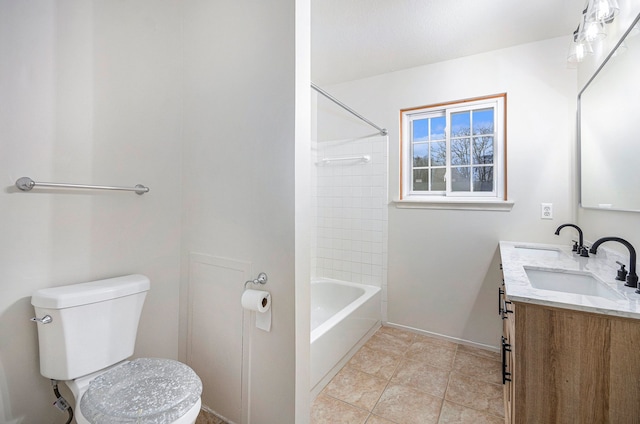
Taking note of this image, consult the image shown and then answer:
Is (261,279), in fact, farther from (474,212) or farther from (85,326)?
(474,212)

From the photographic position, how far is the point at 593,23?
54.3 inches

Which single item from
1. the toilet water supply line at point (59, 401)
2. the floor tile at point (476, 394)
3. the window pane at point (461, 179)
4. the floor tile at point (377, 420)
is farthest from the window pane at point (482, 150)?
the toilet water supply line at point (59, 401)

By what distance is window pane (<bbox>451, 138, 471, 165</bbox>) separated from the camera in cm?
247

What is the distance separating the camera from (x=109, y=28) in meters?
1.40

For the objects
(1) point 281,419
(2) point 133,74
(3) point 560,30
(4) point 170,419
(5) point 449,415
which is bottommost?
(5) point 449,415

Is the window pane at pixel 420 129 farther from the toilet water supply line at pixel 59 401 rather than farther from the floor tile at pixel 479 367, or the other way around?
the toilet water supply line at pixel 59 401

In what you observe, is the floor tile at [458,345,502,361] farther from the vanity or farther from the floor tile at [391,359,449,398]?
the vanity

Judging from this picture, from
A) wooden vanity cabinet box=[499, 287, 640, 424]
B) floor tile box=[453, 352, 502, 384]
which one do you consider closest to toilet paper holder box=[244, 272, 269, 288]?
wooden vanity cabinet box=[499, 287, 640, 424]

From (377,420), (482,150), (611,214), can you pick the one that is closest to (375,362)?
(377,420)

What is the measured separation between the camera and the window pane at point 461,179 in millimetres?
2467

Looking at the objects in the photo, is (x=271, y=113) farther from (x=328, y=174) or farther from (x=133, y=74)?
(x=328, y=174)

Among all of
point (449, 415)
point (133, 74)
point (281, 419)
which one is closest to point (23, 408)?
point (281, 419)

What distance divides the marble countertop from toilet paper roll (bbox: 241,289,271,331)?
97cm

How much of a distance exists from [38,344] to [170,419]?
74 cm
